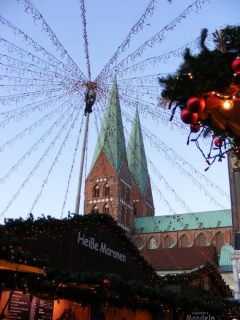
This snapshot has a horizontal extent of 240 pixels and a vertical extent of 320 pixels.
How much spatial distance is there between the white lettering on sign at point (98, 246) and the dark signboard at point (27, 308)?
75.1 inches

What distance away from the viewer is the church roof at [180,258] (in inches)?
1626

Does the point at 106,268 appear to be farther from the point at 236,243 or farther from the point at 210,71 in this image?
the point at 236,243

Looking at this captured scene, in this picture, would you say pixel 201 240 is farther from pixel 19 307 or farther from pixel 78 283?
pixel 78 283

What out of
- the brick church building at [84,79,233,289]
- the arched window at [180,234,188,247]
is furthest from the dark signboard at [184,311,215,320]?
the arched window at [180,234,188,247]

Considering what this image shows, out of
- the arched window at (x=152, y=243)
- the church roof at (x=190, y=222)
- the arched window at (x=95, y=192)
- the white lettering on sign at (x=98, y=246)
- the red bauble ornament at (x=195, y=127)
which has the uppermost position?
the arched window at (x=95, y=192)

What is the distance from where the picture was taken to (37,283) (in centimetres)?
782

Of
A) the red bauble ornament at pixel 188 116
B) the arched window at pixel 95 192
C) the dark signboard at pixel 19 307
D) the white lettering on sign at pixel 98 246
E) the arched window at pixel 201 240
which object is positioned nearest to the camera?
the red bauble ornament at pixel 188 116

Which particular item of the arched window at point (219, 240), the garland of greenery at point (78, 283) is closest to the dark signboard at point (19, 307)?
the garland of greenery at point (78, 283)

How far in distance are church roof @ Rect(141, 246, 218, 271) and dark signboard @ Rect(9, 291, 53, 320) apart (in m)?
31.2

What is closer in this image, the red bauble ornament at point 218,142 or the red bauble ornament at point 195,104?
the red bauble ornament at point 195,104

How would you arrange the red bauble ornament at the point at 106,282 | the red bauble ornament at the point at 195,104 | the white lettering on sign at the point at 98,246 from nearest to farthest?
1. the red bauble ornament at the point at 195,104
2. the red bauble ornament at the point at 106,282
3. the white lettering on sign at the point at 98,246

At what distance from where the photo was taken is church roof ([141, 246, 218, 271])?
4131cm

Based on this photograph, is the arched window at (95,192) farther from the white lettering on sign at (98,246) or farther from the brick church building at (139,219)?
the white lettering on sign at (98,246)

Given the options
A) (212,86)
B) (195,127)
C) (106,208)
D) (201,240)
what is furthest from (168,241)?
(212,86)
